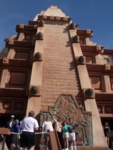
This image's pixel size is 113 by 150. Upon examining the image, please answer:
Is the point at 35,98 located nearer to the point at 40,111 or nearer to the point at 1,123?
the point at 40,111

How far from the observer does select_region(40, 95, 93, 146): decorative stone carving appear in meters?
13.9

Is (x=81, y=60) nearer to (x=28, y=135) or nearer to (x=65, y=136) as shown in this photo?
(x=65, y=136)

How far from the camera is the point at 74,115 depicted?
14734 mm

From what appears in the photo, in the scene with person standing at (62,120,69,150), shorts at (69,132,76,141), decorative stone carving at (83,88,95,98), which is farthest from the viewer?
decorative stone carving at (83,88,95,98)

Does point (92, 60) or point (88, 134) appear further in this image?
point (92, 60)

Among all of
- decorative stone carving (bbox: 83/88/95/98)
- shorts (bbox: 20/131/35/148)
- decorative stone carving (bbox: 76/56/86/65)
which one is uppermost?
decorative stone carving (bbox: 76/56/86/65)

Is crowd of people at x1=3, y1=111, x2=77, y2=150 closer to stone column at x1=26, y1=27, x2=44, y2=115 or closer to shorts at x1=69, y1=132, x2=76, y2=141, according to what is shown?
shorts at x1=69, y1=132, x2=76, y2=141

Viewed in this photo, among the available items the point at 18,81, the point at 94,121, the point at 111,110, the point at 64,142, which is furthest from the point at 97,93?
the point at 64,142

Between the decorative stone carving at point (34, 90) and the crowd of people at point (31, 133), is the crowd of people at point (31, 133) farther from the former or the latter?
the decorative stone carving at point (34, 90)

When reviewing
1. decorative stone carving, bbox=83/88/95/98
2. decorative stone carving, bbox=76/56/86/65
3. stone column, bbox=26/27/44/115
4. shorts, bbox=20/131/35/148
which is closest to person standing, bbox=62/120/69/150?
shorts, bbox=20/131/35/148

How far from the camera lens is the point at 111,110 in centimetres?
1794

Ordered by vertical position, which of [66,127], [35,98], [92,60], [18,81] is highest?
[92,60]

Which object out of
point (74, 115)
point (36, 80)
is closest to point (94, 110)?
point (74, 115)

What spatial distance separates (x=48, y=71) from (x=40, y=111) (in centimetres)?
447
